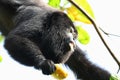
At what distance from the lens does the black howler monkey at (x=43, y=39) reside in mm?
2781

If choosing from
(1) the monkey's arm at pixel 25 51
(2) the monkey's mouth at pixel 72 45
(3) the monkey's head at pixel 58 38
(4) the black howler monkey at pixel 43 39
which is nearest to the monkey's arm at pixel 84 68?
(4) the black howler monkey at pixel 43 39

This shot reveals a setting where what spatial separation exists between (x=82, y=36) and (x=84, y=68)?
70 centimetres

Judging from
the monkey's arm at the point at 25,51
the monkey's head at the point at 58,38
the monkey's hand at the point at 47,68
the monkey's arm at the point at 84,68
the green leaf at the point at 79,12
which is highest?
the green leaf at the point at 79,12

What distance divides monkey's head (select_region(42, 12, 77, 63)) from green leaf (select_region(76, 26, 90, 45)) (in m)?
0.06

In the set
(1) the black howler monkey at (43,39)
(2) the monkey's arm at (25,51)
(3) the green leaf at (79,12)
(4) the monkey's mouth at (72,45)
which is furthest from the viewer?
(4) the monkey's mouth at (72,45)

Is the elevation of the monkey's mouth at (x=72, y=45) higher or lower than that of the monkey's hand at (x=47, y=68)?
lower

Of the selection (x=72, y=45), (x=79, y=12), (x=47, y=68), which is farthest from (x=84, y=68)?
(x=47, y=68)

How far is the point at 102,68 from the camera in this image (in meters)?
3.92

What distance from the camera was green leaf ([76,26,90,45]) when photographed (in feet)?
10.7

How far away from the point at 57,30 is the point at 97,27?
1.09 metres

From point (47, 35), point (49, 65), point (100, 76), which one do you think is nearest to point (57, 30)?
point (47, 35)

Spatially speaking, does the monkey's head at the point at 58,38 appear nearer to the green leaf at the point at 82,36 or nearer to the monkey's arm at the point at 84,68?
the green leaf at the point at 82,36

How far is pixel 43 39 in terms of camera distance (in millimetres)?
3295

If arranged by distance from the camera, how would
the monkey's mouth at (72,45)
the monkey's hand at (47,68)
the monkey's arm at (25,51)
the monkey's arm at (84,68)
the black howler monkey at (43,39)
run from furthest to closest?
the monkey's arm at (84,68) < the monkey's mouth at (72,45) < the black howler monkey at (43,39) < the monkey's arm at (25,51) < the monkey's hand at (47,68)
